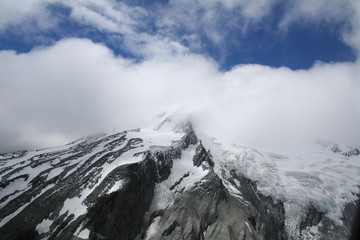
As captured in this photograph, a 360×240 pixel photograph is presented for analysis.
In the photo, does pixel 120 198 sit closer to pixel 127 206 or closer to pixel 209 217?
pixel 127 206

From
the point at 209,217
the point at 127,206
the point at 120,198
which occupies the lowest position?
the point at 209,217

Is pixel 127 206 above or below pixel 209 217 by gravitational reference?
above

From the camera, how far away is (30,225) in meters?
114

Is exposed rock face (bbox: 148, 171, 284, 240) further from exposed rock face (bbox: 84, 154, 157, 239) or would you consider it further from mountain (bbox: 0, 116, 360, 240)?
exposed rock face (bbox: 84, 154, 157, 239)

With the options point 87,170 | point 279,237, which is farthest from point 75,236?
point 279,237

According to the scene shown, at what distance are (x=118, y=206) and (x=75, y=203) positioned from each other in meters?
17.3

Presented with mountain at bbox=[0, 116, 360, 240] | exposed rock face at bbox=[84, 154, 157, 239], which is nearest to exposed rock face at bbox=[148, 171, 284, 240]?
mountain at bbox=[0, 116, 360, 240]

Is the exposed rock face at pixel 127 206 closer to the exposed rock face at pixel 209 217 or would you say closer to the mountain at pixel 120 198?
the mountain at pixel 120 198

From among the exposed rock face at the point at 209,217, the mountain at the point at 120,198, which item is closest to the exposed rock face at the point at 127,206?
the mountain at the point at 120,198

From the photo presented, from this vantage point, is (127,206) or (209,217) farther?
(209,217)

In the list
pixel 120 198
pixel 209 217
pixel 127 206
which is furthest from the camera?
pixel 209 217

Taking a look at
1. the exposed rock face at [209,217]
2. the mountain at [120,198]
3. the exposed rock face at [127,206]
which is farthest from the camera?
the exposed rock face at [209,217]

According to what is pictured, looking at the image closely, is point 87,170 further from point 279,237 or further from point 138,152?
point 279,237

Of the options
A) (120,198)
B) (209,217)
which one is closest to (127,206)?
(120,198)
